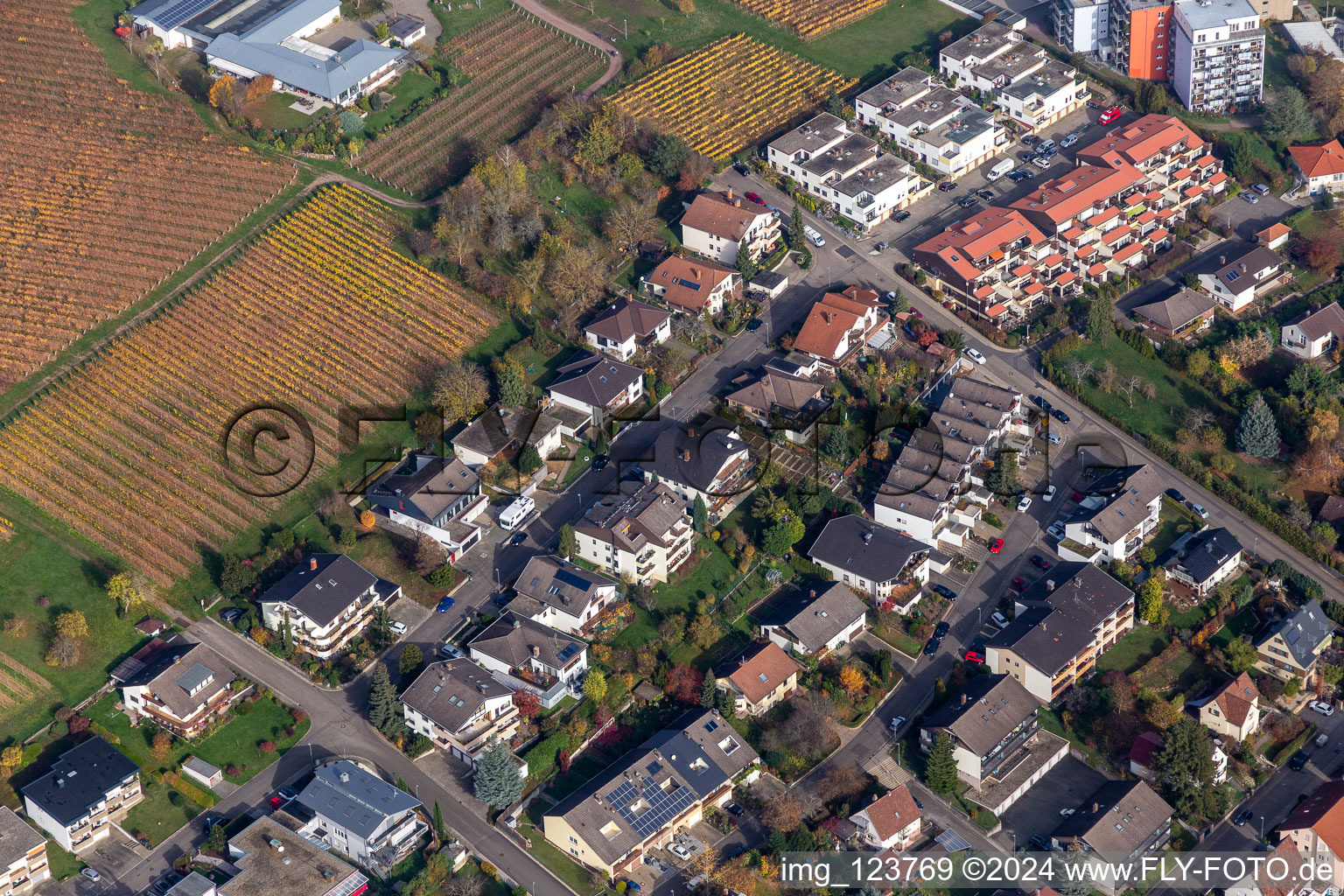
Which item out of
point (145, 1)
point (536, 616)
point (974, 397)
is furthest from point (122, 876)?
point (145, 1)

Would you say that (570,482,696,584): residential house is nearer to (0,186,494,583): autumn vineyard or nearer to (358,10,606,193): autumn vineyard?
(0,186,494,583): autumn vineyard

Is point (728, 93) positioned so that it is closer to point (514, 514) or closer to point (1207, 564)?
point (514, 514)

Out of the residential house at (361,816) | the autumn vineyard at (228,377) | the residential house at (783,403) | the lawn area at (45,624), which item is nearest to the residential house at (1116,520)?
the residential house at (783,403)

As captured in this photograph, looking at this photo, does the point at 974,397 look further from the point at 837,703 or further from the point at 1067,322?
the point at 837,703

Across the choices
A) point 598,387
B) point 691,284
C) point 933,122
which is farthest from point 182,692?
point 933,122

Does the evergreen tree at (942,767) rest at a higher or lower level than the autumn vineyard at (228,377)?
lower

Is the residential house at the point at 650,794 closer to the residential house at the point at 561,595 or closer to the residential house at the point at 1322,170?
the residential house at the point at 561,595

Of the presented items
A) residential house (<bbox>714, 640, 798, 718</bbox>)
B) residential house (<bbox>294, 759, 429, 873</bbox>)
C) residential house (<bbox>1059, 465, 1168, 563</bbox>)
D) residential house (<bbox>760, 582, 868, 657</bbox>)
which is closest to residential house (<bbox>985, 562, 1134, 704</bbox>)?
residential house (<bbox>1059, 465, 1168, 563</bbox>)
